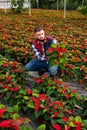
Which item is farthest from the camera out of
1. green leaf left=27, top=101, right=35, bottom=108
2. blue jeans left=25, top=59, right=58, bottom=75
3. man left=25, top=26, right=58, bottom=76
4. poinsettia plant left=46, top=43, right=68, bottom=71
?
blue jeans left=25, top=59, right=58, bottom=75

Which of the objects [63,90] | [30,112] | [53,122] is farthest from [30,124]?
[63,90]

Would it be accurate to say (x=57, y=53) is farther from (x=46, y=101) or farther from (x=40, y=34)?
(x=46, y=101)

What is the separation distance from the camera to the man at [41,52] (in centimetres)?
531

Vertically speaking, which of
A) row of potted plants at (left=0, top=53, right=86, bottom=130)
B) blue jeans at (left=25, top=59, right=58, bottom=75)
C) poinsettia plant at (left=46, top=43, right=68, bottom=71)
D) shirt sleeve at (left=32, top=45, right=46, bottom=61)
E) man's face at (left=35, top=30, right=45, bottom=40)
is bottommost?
row of potted plants at (left=0, top=53, right=86, bottom=130)

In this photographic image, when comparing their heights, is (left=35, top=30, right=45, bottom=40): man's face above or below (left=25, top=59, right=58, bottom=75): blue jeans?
above

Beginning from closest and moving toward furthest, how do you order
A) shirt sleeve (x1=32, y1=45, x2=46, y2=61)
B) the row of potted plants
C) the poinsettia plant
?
1. the row of potted plants
2. the poinsettia plant
3. shirt sleeve (x1=32, y1=45, x2=46, y2=61)

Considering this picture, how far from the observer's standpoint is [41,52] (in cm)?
543

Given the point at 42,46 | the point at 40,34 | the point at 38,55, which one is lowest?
the point at 38,55

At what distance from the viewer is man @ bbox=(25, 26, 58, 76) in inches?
209

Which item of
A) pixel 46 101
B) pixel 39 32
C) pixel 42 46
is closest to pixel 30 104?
pixel 46 101

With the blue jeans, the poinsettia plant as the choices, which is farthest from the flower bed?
the blue jeans

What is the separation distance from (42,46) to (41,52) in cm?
13

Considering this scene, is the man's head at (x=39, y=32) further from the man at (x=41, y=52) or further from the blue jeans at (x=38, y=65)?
the blue jeans at (x=38, y=65)

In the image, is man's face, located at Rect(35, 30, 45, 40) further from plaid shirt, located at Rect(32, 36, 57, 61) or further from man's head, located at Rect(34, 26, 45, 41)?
plaid shirt, located at Rect(32, 36, 57, 61)
